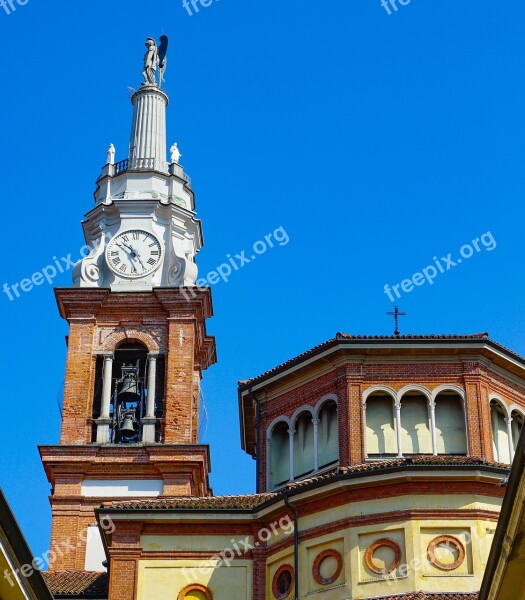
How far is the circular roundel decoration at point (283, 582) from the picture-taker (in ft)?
115

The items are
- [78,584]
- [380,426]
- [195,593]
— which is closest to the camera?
[195,593]

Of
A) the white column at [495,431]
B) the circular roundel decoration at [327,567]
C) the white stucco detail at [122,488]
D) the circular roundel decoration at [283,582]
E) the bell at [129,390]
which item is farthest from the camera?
the bell at [129,390]

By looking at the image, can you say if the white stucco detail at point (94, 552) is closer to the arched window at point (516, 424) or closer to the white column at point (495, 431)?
the white column at point (495, 431)

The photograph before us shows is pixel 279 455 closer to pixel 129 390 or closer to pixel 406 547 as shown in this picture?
pixel 406 547

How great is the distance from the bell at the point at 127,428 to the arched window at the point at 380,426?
15.2 m

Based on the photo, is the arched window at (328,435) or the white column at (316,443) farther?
the white column at (316,443)

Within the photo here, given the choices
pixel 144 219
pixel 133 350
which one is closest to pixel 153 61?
pixel 144 219

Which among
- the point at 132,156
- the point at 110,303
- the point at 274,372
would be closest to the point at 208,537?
the point at 274,372

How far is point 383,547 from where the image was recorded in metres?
33.8

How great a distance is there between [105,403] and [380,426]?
1640cm

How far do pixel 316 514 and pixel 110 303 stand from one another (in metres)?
20.6

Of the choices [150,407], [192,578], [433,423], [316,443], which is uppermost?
[150,407]

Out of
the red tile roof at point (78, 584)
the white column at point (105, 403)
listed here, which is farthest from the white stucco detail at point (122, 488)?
the red tile roof at point (78, 584)

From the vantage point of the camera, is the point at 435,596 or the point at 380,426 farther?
the point at 380,426
